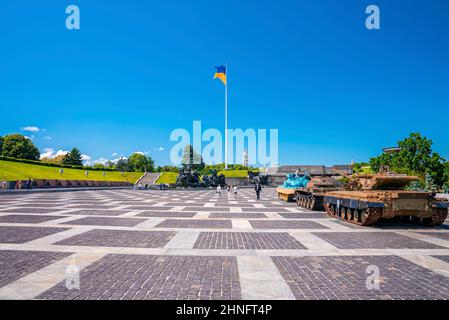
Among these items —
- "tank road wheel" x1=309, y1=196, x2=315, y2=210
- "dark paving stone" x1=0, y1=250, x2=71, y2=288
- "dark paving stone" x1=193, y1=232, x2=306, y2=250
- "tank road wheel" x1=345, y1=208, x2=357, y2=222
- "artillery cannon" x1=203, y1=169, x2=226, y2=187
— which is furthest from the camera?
"artillery cannon" x1=203, y1=169, x2=226, y2=187

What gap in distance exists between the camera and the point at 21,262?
5.34 meters

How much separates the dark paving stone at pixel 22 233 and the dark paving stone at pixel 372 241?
27.1 ft

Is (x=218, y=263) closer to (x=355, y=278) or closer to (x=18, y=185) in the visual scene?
(x=355, y=278)

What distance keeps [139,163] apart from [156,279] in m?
111

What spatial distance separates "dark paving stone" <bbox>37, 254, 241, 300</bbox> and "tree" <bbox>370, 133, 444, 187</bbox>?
1307 inches

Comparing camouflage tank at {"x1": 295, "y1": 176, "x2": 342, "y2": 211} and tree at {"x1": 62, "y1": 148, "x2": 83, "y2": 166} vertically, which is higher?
tree at {"x1": 62, "y1": 148, "x2": 83, "y2": 166}

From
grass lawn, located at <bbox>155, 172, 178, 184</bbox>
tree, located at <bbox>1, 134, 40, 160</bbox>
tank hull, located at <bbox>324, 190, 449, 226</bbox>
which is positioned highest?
tree, located at <bbox>1, 134, 40, 160</bbox>

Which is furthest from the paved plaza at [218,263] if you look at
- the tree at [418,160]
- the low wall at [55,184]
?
the low wall at [55,184]

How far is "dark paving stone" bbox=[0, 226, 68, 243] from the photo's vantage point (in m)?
7.32

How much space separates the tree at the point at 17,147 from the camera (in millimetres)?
75375

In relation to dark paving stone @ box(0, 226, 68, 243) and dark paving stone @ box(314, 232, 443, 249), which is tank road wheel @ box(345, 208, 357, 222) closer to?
dark paving stone @ box(314, 232, 443, 249)

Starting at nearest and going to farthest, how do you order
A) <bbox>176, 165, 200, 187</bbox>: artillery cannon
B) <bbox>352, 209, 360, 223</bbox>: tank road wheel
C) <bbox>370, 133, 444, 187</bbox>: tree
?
<bbox>352, 209, 360, 223</bbox>: tank road wheel < <bbox>370, 133, 444, 187</bbox>: tree < <bbox>176, 165, 200, 187</bbox>: artillery cannon

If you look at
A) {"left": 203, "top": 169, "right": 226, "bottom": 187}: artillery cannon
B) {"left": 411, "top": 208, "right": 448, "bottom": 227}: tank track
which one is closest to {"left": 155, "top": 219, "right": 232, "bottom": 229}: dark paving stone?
{"left": 411, "top": 208, "right": 448, "bottom": 227}: tank track
